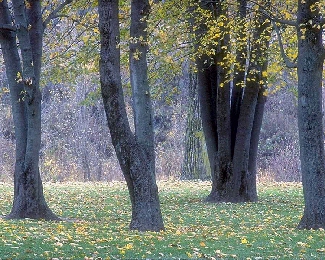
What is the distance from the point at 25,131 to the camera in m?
14.2

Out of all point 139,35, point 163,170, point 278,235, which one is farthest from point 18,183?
point 163,170

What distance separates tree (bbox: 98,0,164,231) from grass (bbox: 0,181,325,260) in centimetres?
58

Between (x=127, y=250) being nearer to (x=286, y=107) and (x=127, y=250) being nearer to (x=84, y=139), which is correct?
(x=84, y=139)

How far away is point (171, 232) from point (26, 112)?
4.38 meters

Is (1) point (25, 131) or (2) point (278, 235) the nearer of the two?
(2) point (278, 235)

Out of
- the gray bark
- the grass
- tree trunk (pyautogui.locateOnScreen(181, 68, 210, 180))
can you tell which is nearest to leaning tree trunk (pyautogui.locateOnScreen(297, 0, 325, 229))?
the grass

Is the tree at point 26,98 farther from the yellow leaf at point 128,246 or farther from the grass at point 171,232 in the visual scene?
the yellow leaf at point 128,246

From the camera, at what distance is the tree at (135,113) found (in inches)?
454

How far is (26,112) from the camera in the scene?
47.1 ft

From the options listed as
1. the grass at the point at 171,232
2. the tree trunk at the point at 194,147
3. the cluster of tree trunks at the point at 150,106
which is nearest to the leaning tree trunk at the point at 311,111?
the cluster of tree trunks at the point at 150,106

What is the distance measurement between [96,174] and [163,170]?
3.01 metres

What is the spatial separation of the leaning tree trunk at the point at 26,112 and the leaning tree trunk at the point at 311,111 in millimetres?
4969

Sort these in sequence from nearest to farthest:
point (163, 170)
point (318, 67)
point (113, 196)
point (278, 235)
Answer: point (278, 235), point (318, 67), point (113, 196), point (163, 170)

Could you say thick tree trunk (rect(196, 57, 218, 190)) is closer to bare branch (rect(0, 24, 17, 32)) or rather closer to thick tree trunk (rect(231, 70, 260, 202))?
thick tree trunk (rect(231, 70, 260, 202))
